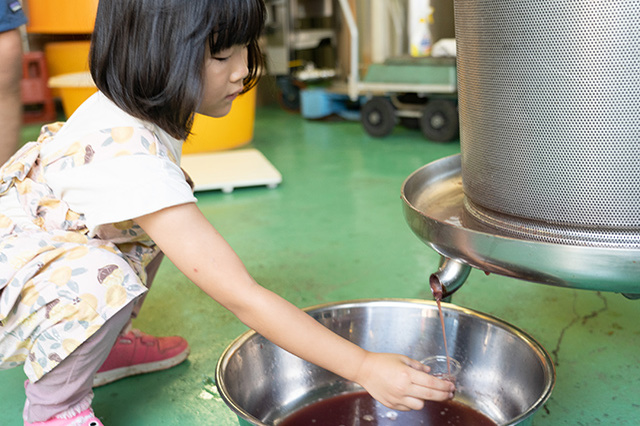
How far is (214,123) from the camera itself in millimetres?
2906

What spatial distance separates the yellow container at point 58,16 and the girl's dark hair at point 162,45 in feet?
10.6

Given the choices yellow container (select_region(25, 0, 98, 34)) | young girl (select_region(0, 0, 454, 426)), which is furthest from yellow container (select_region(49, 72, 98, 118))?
young girl (select_region(0, 0, 454, 426))

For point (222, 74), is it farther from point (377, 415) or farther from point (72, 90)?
point (72, 90)

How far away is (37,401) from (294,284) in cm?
73

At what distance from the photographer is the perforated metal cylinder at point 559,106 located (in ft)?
2.20

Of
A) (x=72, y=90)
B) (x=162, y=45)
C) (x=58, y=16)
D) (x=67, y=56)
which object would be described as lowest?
(x=72, y=90)

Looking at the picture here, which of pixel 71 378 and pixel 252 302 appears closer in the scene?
pixel 252 302

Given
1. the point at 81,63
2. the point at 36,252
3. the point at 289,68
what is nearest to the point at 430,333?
the point at 36,252

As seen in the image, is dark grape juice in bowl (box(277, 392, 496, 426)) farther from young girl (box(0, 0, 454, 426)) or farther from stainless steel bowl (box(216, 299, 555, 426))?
young girl (box(0, 0, 454, 426))

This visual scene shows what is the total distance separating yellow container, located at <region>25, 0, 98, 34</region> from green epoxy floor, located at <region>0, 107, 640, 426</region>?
2.01 meters

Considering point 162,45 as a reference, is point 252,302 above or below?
below

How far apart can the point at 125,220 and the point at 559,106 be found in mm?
559

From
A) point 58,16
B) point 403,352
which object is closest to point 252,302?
point 403,352

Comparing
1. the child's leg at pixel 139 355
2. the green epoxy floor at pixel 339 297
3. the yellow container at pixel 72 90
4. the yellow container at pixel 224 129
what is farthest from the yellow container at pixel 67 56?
the child's leg at pixel 139 355
